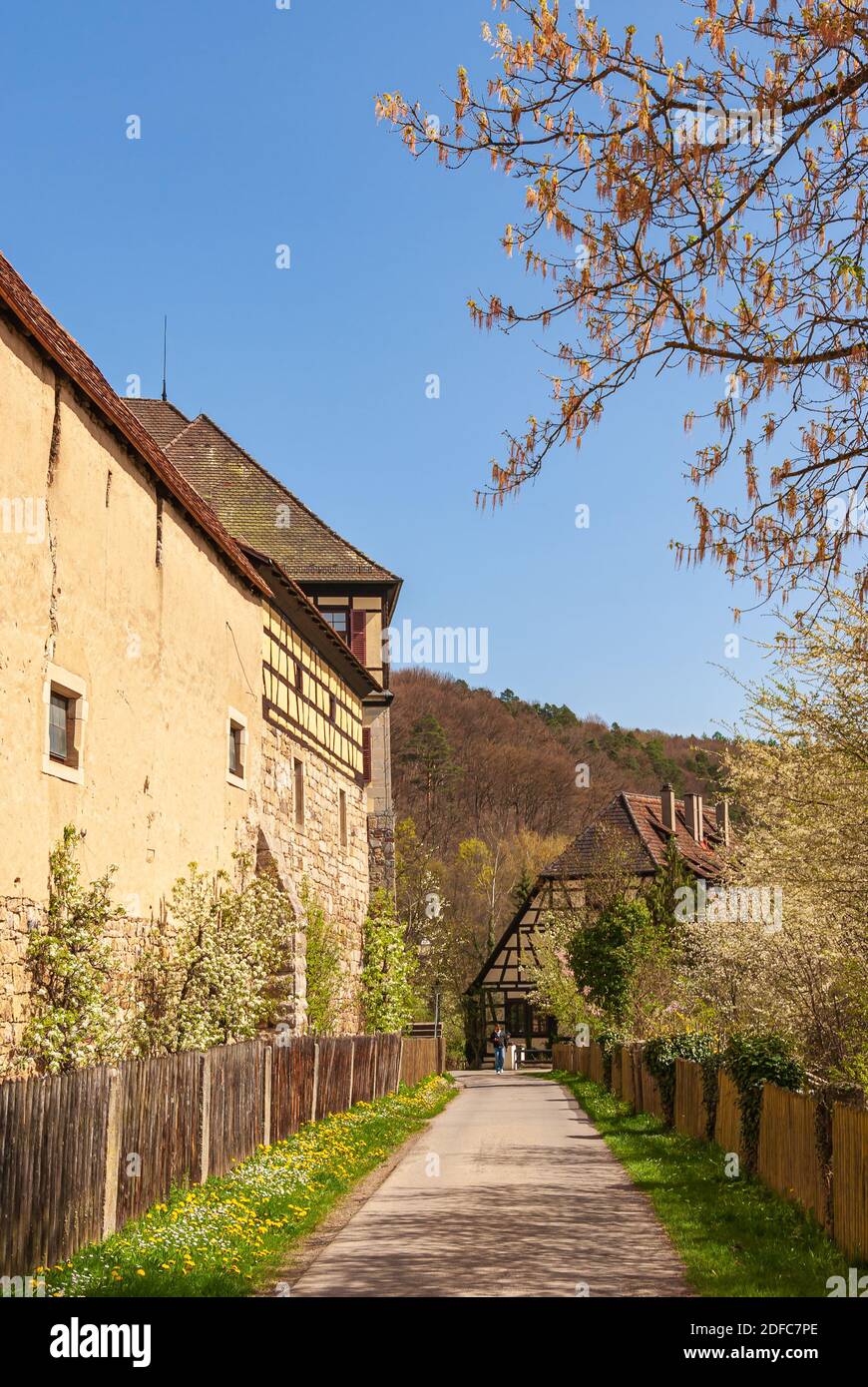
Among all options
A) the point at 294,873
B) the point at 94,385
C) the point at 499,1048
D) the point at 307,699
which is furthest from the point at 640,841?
the point at 94,385

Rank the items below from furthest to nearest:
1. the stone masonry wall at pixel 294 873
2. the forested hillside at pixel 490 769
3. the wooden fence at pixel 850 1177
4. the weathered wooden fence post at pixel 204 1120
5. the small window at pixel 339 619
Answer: the forested hillside at pixel 490 769 → the small window at pixel 339 619 → the weathered wooden fence post at pixel 204 1120 → the stone masonry wall at pixel 294 873 → the wooden fence at pixel 850 1177

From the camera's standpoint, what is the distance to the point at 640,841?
4975 centimetres

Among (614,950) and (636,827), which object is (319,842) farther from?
(636,827)

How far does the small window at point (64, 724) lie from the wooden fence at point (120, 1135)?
113 inches

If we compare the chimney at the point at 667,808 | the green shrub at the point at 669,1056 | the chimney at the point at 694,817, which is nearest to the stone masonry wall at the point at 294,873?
the green shrub at the point at 669,1056

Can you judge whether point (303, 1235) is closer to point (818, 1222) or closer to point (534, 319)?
point (818, 1222)

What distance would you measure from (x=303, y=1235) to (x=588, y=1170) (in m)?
5.18

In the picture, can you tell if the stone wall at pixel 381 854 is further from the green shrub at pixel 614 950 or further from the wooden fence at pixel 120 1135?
the wooden fence at pixel 120 1135

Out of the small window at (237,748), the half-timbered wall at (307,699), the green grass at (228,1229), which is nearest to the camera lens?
the green grass at (228,1229)

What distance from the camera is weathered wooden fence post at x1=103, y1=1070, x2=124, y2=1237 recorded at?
8.82m

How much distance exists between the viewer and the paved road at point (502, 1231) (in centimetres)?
784

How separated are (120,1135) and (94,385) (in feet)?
24.7
